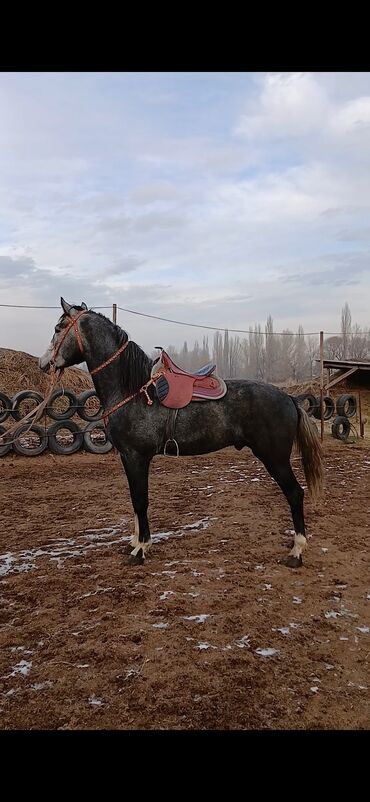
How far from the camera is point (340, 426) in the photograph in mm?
12555

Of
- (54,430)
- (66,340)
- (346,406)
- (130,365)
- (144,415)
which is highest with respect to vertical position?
(66,340)

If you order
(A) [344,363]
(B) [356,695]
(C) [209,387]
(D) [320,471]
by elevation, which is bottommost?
(B) [356,695]

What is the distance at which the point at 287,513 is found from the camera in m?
5.53

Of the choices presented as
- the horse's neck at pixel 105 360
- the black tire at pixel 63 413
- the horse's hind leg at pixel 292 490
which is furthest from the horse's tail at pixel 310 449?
the black tire at pixel 63 413

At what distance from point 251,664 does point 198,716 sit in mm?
527

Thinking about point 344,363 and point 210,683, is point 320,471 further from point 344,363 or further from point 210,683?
point 344,363

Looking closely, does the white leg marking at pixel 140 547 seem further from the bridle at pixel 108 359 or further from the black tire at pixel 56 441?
the black tire at pixel 56 441

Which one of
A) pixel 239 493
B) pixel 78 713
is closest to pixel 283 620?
pixel 78 713

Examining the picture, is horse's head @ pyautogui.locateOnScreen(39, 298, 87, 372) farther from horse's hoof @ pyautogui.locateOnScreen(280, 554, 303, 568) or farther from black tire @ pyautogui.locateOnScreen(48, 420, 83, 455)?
black tire @ pyautogui.locateOnScreen(48, 420, 83, 455)

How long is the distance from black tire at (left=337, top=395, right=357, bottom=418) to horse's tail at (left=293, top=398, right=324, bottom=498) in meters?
8.80

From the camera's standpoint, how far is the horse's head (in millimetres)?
4125

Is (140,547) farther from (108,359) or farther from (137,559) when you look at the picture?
(108,359)

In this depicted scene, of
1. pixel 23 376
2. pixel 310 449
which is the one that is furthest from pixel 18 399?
pixel 310 449

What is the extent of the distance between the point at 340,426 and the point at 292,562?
364 inches
